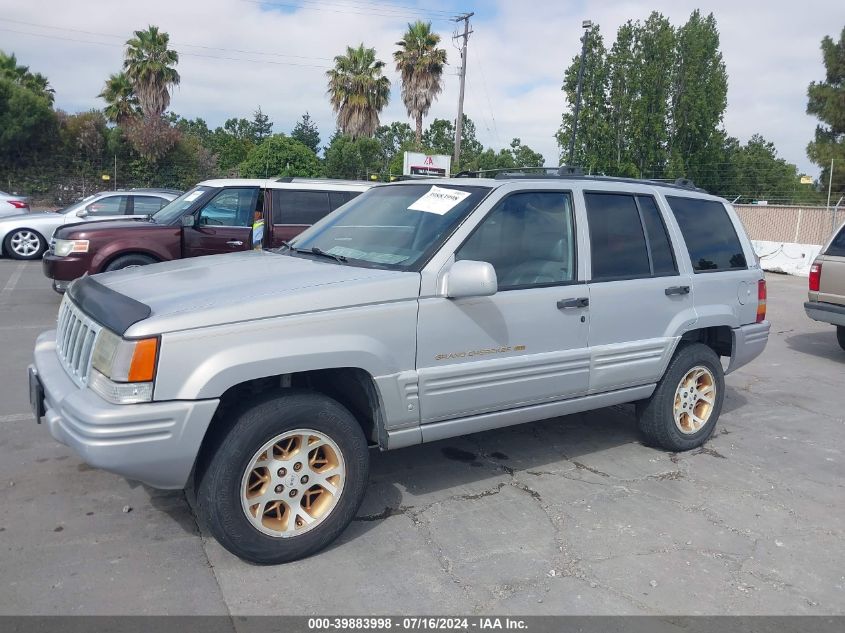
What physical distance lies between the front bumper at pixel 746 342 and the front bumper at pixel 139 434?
398 cm

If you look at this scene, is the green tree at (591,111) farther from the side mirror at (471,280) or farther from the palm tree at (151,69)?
the side mirror at (471,280)

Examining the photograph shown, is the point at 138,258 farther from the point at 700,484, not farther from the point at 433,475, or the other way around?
the point at 700,484

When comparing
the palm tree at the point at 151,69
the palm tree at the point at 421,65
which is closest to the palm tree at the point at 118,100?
the palm tree at the point at 151,69

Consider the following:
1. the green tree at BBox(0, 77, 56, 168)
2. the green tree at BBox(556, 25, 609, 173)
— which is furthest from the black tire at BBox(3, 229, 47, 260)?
the green tree at BBox(556, 25, 609, 173)

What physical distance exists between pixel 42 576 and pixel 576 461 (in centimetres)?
330

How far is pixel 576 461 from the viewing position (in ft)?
16.5

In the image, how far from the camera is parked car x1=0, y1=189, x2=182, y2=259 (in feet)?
49.0

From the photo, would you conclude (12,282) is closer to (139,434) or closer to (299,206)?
(299,206)

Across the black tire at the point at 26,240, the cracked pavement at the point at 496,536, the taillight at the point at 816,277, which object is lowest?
the cracked pavement at the point at 496,536

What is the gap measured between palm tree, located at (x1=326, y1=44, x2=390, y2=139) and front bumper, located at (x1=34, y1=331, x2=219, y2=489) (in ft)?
122

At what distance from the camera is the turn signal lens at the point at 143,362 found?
308 cm

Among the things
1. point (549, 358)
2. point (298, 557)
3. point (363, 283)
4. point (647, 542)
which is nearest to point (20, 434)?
point (298, 557)

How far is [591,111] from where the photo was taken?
42.8 metres

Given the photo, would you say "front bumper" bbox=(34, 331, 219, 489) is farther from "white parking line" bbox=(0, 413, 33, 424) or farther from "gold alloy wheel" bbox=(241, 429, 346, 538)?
"white parking line" bbox=(0, 413, 33, 424)
